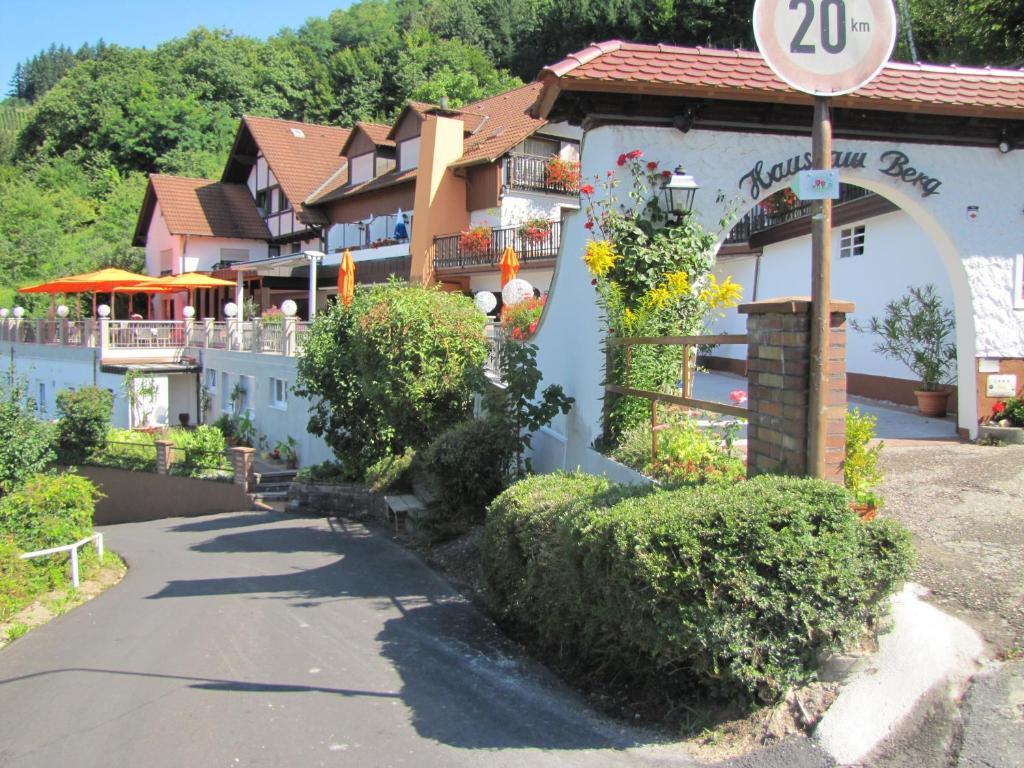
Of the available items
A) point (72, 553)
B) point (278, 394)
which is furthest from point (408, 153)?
point (72, 553)

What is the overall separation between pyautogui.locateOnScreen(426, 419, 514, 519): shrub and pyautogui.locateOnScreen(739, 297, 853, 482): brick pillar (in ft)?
18.1

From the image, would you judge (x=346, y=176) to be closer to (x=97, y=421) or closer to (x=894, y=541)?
(x=97, y=421)

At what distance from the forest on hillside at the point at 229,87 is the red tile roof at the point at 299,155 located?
8460 millimetres

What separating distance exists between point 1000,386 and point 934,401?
6.99 feet

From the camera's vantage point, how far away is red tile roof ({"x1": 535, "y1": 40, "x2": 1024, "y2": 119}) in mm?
8109

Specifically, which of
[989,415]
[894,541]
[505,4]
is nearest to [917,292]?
[989,415]

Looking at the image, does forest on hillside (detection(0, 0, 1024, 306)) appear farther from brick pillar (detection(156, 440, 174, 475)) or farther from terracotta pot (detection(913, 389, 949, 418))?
brick pillar (detection(156, 440, 174, 475))

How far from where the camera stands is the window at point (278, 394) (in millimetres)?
21609

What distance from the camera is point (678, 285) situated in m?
8.01

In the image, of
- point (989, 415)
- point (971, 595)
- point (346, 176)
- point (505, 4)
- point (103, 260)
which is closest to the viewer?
point (971, 595)

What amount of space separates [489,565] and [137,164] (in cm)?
6195

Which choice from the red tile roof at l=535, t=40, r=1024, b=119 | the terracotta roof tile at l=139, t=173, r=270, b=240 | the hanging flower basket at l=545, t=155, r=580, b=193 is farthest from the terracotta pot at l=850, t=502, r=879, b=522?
the terracotta roof tile at l=139, t=173, r=270, b=240

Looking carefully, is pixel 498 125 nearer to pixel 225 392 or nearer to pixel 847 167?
pixel 225 392

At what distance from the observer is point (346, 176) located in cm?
3700
